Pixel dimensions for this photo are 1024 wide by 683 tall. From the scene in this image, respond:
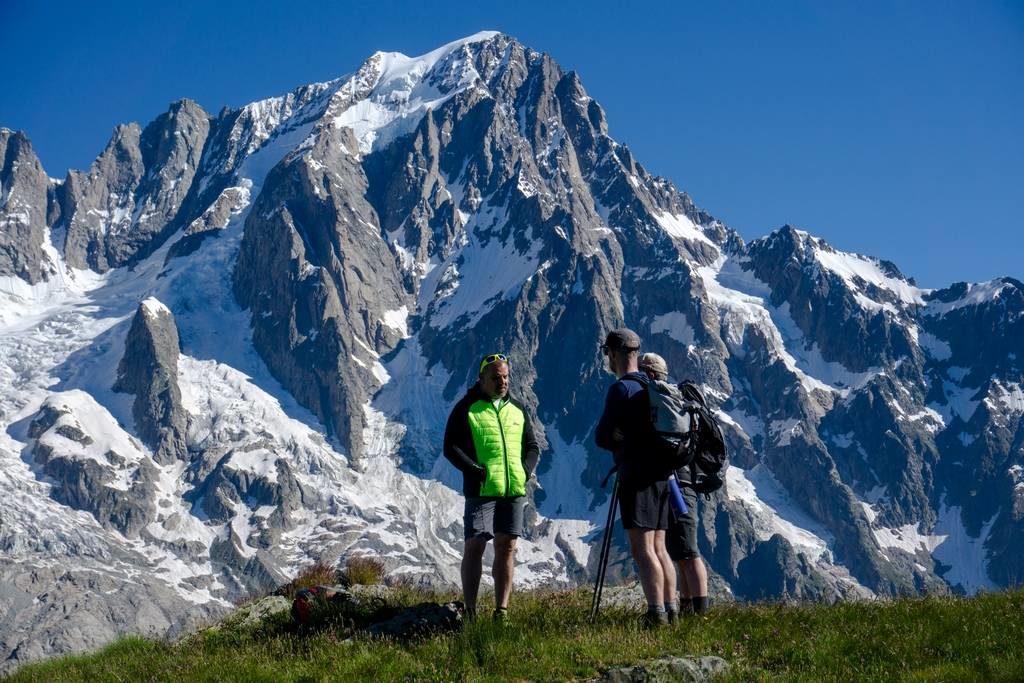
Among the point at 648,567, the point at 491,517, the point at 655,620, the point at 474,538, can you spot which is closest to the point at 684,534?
the point at 648,567

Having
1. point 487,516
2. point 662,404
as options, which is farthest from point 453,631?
point 662,404

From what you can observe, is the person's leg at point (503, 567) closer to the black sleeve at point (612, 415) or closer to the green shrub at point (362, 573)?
the black sleeve at point (612, 415)

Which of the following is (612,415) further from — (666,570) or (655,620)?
(655,620)

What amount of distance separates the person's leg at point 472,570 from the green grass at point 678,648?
0.76 m

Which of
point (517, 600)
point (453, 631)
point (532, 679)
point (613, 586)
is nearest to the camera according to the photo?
point (532, 679)

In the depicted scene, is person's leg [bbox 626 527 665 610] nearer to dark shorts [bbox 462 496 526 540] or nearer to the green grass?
the green grass

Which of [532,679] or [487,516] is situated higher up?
[487,516]

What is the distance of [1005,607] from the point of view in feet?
44.6

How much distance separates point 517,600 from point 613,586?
278 centimetres

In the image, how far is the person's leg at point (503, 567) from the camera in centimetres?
1373

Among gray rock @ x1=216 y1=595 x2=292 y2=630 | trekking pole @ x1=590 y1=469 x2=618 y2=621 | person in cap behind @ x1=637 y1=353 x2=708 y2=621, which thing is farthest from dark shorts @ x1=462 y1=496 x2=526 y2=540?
gray rock @ x1=216 y1=595 x2=292 y2=630

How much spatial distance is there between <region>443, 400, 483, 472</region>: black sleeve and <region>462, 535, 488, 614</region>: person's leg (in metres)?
0.96

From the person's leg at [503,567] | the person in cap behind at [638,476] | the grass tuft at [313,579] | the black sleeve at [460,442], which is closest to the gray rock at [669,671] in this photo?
the person in cap behind at [638,476]

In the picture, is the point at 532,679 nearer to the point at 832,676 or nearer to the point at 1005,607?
the point at 832,676
